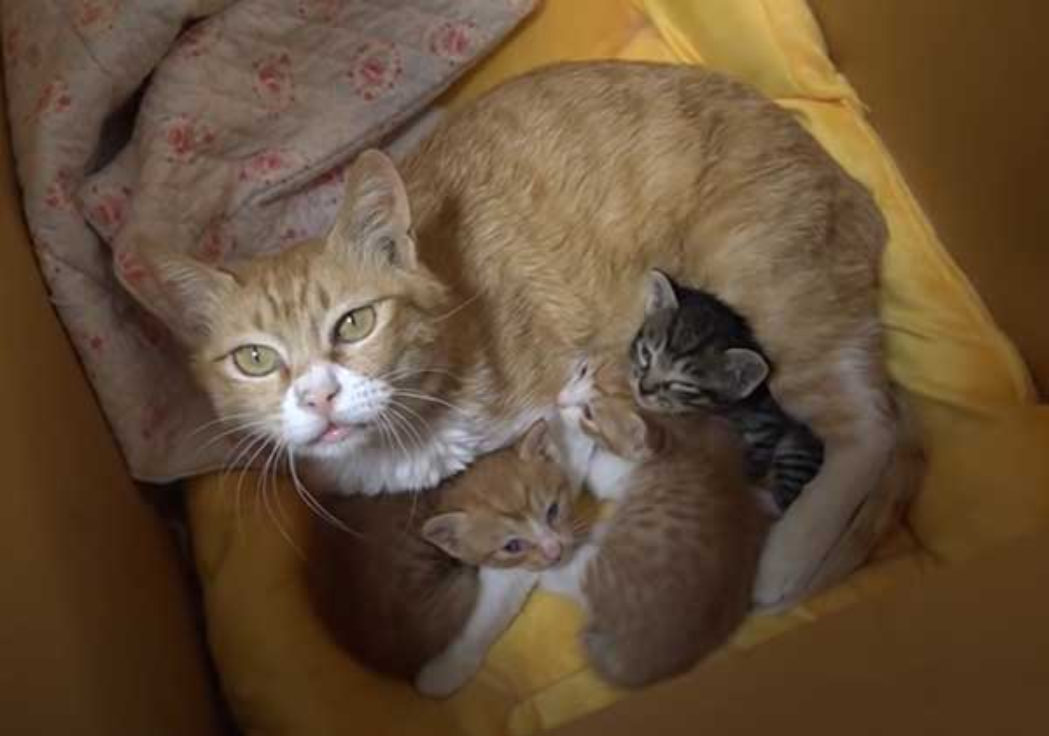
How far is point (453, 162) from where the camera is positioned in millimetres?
1601

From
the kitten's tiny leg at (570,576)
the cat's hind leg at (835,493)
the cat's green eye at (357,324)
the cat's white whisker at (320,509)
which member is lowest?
the kitten's tiny leg at (570,576)

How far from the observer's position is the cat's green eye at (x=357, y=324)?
4.40ft

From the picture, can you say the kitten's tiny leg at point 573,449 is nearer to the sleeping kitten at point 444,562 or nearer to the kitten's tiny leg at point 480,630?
the sleeping kitten at point 444,562

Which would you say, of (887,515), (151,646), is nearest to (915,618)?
(887,515)

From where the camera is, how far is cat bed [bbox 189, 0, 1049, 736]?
5.01 feet

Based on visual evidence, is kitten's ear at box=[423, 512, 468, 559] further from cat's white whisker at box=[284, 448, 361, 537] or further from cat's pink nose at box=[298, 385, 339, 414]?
cat's pink nose at box=[298, 385, 339, 414]

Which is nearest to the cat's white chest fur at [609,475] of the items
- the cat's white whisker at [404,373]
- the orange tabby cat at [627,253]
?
the orange tabby cat at [627,253]

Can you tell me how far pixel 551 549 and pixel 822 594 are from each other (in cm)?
37

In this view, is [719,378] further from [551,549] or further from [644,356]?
[551,549]

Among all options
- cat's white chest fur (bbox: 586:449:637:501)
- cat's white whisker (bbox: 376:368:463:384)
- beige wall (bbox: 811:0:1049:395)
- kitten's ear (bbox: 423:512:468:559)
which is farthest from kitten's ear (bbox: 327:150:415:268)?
beige wall (bbox: 811:0:1049:395)

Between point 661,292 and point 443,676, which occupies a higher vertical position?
point 661,292

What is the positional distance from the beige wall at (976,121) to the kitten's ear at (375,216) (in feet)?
2.49

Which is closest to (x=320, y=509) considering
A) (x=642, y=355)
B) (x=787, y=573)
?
(x=642, y=355)

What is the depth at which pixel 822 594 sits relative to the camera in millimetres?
1558
